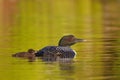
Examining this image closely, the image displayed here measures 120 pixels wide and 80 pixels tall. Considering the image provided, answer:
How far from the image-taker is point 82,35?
1257 inches

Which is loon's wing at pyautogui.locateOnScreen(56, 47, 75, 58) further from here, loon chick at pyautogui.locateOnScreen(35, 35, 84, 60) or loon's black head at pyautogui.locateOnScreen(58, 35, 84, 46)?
loon's black head at pyautogui.locateOnScreen(58, 35, 84, 46)

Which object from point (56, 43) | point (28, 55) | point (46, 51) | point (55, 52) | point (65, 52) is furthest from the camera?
point (56, 43)

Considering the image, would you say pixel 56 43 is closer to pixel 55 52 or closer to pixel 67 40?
pixel 67 40

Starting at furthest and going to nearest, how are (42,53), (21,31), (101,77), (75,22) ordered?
(75,22) → (21,31) → (42,53) → (101,77)

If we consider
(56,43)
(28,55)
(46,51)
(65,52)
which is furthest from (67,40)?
(56,43)

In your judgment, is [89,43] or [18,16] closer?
[89,43]

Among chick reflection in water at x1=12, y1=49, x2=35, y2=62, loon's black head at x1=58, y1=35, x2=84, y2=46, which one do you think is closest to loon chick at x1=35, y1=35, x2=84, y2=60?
loon's black head at x1=58, y1=35, x2=84, y2=46

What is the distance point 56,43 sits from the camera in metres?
Result: 28.3

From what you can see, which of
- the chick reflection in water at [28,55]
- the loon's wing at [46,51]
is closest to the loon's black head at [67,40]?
the loon's wing at [46,51]

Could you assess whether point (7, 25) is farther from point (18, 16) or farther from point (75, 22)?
point (18, 16)

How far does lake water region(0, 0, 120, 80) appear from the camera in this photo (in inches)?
807

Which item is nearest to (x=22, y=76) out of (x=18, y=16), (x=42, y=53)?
(x=42, y=53)

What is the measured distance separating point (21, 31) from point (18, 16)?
1150 cm

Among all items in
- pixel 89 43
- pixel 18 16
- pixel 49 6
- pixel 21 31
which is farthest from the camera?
pixel 49 6
